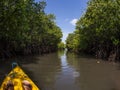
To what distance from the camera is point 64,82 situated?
17094 millimetres

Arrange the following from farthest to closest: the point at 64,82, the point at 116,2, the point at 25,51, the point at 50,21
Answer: the point at 50,21 → the point at 25,51 → the point at 116,2 → the point at 64,82

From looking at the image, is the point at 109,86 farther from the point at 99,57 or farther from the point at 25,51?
the point at 25,51

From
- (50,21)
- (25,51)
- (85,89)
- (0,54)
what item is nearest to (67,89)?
(85,89)

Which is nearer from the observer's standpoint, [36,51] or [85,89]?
[85,89]

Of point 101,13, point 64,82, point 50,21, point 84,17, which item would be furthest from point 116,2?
point 50,21

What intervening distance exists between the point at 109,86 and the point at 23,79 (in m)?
6.59

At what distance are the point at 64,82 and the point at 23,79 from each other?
6121mm

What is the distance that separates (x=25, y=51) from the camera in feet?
169

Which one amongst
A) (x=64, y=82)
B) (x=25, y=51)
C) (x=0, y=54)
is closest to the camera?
(x=64, y=82)

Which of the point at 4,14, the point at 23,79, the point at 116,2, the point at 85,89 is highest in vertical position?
the point at 116,2

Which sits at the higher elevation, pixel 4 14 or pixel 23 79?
pixel 4 14

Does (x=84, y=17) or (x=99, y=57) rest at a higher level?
(x=84, y=17)

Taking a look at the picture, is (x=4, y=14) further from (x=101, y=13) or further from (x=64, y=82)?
(x=101, y=13)

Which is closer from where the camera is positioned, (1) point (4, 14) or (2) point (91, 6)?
(1) point (4, 14)
